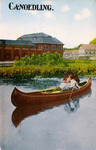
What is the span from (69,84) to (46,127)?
54 cm

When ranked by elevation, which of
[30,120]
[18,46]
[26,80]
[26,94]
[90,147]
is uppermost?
[18,46]

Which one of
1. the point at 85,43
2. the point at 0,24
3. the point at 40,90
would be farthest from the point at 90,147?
the point at 0,24

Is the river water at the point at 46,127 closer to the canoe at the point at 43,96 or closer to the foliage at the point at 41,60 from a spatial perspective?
the canoe at the point at 43,96

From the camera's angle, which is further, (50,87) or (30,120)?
(50,87)

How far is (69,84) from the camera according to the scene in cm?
177

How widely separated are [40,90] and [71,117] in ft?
1.49

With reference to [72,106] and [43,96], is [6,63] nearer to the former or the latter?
[43,96]

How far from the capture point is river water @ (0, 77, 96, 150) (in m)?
1.60

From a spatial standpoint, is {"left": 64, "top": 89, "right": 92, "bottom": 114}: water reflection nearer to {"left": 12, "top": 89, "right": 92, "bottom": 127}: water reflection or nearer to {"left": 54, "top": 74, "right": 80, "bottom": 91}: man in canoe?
{"left": 12, "top": 89, "right": 92, "bottom": 127}: water reflection

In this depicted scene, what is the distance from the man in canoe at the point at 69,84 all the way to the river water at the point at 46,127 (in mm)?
185

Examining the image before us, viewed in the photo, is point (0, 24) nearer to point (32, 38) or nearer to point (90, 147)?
point (32, 38)

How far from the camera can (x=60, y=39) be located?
5.82 ft

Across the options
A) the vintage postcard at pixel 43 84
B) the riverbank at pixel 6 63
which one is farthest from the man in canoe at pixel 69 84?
the riverbank at pixel 6 63

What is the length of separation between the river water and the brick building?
12.8 inches
